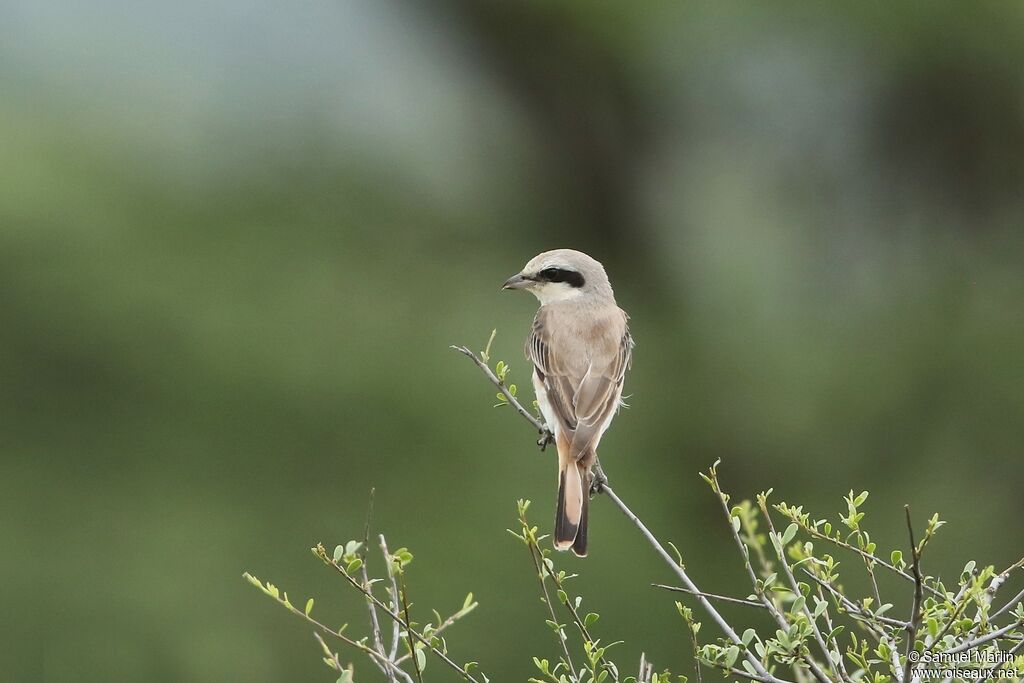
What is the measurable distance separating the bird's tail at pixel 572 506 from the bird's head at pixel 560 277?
938mm

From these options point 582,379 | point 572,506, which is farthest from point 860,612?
point 582,379

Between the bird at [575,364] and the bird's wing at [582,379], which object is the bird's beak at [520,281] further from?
the bird's wing at [582,379]

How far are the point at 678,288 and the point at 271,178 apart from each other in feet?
8.80

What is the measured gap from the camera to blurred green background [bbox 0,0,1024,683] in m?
6.39

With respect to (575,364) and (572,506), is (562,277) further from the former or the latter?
(572,506)

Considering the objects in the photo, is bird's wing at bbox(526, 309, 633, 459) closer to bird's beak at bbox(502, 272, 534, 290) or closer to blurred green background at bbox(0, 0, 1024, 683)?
bird's beak at bbox(502, 272, 534, 290)

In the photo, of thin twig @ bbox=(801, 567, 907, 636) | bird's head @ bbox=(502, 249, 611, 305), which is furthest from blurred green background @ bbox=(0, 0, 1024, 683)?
thin twig @ bbox=(801, 567, 907, 636)

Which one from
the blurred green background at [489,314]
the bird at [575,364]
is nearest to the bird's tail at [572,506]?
the bird at [575,364]

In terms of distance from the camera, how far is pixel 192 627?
238 inches

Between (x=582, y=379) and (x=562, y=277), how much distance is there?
57 centimetres

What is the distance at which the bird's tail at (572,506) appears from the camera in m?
3.27

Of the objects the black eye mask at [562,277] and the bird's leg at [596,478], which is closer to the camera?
the bird's leg at [596,478]

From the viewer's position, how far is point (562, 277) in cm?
435

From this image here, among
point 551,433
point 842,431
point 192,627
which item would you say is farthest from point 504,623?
point 551,433
